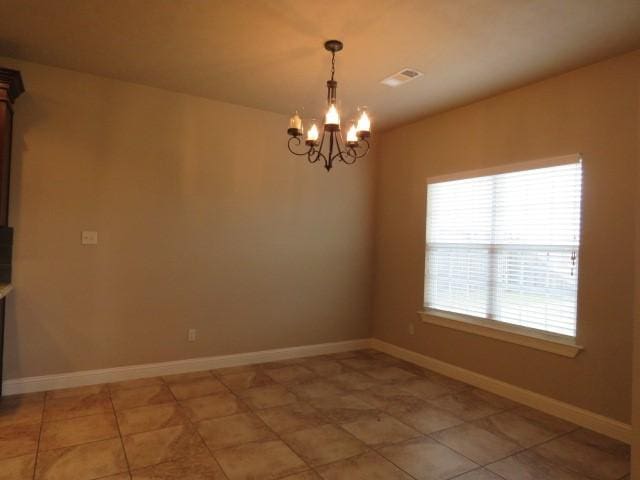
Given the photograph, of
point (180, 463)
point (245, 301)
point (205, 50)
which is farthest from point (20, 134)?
point (180, 463)

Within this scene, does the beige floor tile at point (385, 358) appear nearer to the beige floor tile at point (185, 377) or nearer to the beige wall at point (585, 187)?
the beige wall at point (585, 187)

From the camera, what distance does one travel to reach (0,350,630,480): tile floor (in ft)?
7.72

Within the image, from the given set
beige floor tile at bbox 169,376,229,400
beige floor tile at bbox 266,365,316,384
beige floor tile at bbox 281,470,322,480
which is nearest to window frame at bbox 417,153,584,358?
beige floor tile at bbox 266,365,316,384

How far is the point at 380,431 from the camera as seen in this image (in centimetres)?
287

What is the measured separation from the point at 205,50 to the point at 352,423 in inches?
117

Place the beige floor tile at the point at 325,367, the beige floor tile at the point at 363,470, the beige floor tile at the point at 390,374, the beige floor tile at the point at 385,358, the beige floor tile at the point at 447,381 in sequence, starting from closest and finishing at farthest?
the beige floor tile at the point at 363,470
the beige floor tile at the point at 447,381
the beige floor tile at the point at 390,374
the beige floor tile at the point at 325,367
the beige floor tile at the point at 385,358

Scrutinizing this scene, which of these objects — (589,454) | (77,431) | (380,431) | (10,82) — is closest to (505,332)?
(589,454)

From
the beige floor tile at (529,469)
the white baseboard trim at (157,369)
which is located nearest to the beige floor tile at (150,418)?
the white baseboard trim at (157,369)

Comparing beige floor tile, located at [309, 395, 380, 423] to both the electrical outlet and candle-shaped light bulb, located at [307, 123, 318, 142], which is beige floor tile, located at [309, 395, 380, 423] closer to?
candle-shaped light bulb, located at [307, 123, 318, 142]

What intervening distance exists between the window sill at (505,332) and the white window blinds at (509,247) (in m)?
0.06

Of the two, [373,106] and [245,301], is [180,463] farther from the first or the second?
[373,106]

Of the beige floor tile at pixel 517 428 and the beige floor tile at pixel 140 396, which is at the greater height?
the beige floor tile at pixel 517 428

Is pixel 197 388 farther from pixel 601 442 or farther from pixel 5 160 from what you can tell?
pixel 601 442

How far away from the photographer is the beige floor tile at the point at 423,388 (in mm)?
3598
